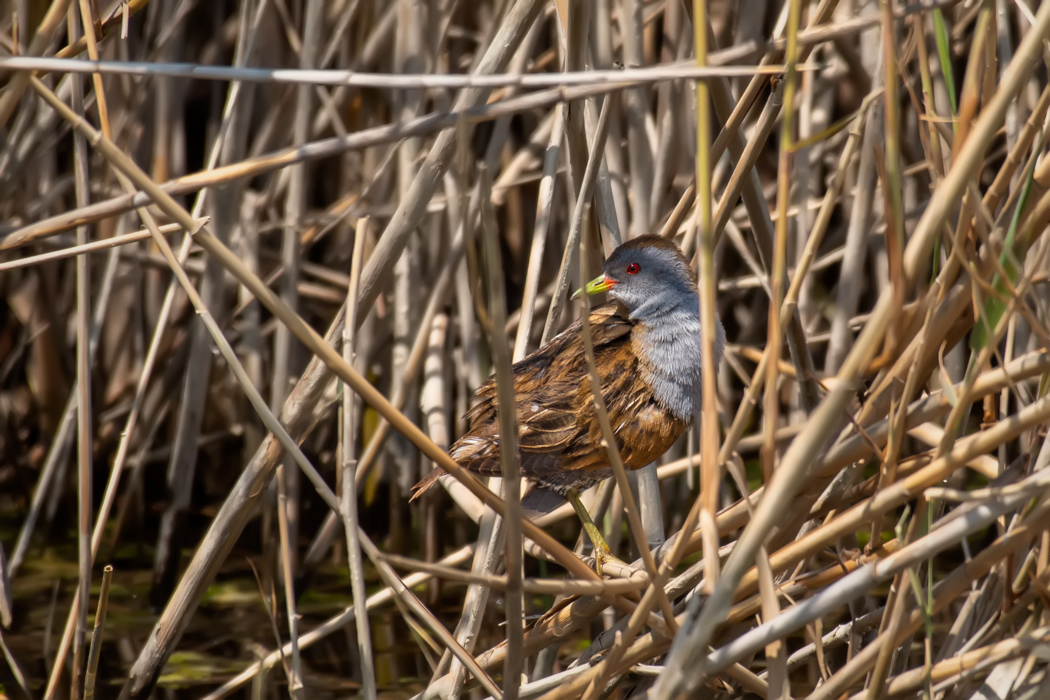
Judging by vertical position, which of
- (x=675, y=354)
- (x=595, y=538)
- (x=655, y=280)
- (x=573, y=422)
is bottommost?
(x=595, y=538)

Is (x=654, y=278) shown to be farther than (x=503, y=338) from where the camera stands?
Yes

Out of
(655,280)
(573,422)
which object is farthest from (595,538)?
(655,280)

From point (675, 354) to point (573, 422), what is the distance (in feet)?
0.80

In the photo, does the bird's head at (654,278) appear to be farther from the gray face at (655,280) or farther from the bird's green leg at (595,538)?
the bird's green leg at (595,538)

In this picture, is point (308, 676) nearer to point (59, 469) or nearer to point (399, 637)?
point (399, 637)

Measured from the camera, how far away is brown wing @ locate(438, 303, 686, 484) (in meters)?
2.01

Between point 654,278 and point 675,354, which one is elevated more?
point 654,278

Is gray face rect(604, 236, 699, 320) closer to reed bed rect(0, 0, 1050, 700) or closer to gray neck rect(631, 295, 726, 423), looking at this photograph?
gray neck rect(631, 295, 726, 423)

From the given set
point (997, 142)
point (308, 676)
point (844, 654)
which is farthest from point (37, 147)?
point (997, 142)

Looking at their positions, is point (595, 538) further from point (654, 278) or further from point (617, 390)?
point (654, 278)

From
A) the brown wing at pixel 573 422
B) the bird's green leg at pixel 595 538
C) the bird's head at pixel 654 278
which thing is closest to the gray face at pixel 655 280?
the bird's head at pixel 654 278

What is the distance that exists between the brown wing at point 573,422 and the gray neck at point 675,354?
0.03 m

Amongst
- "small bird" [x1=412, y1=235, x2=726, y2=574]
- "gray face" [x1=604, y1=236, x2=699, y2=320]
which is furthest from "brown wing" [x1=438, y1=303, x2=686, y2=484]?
"gray face" [x1=604, y1=236, x2=699, y2=320]

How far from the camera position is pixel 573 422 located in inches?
80.3
